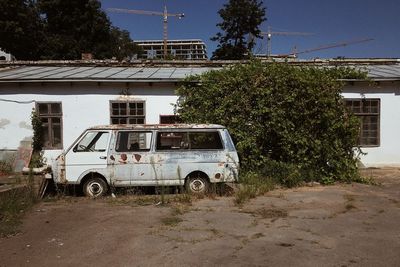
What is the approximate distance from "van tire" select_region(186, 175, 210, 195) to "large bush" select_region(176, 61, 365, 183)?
2307 millimetres

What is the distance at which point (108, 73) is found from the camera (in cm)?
1540

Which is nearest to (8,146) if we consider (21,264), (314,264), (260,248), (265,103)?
(265,103)

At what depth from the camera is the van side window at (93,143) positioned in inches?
391

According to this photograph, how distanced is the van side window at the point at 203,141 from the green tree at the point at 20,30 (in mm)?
32687

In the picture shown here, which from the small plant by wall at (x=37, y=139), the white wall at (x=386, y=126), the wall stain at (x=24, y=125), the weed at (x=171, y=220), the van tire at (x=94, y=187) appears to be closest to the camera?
the weed at (x=171, y=220)

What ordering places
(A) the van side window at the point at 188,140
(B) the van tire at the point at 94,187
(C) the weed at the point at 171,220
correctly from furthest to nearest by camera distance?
1. (A) the van side window at the point at 188,140
2. (B) the van tire at the point at 94,187
3. (C) the weed at the point at 171,220

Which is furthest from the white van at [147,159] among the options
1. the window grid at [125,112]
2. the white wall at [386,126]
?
the white wall at [386,126]

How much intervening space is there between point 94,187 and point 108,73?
21.4 ft

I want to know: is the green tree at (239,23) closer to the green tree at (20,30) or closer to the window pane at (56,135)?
the green tree at (20,30)

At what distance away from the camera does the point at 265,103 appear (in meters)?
12.2

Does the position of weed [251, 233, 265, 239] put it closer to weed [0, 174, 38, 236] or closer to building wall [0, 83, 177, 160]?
weed [0, 174, 38, 236]

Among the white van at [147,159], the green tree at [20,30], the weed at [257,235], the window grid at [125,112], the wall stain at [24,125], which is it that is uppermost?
the green tree at [20,30]

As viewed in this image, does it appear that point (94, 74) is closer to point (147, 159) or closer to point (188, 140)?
point (147, 159)

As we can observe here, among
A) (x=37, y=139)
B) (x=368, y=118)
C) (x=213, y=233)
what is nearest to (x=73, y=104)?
(x=37, y=139)
